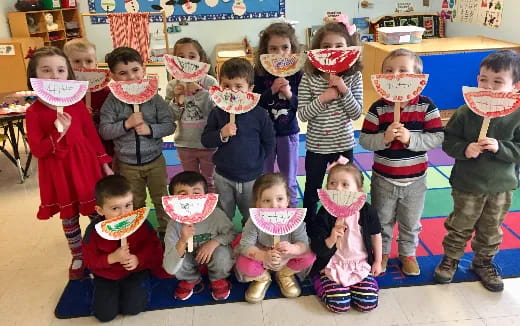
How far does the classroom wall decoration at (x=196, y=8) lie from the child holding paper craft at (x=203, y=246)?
4.57 metres

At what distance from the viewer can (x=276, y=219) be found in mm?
1934

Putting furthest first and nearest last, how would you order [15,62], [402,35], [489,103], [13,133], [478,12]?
[15,62], [478,12], [402,35], [13,133], [489,103]

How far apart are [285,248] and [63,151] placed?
46.0 inches

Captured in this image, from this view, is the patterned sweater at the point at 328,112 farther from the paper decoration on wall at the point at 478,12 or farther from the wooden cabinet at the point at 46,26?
the wooden cabinet at the point at 46,26

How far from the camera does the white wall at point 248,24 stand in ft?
20.2

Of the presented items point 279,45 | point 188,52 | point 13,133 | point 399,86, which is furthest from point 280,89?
point 13,133

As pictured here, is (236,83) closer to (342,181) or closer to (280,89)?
(280,89)

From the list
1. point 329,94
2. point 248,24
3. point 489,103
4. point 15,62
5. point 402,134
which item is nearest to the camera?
point 489,103

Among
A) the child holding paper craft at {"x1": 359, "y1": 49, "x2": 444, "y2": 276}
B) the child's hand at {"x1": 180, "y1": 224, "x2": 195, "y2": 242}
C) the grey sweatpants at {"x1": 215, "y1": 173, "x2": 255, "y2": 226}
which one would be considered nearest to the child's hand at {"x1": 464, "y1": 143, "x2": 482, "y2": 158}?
the child holding paper craft at {"x1": 359, "y1": 49, "x2": 444, "y2": 276}

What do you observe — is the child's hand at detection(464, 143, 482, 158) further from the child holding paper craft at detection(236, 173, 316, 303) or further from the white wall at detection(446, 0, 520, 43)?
the white wall at detection(446, 0, 520, 43)

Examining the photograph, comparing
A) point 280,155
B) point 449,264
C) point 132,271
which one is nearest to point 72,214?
point 132,271

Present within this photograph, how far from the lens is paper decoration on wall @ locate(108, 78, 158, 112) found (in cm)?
224

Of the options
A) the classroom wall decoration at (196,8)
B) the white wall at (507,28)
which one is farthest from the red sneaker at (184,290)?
the classroom wall decoration at (196,8)

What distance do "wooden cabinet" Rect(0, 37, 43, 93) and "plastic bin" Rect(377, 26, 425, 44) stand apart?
14.3 ft
